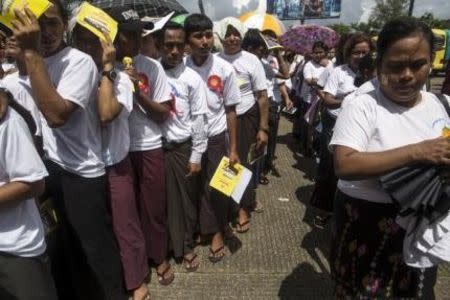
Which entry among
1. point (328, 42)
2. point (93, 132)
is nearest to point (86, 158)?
point (93, 132)

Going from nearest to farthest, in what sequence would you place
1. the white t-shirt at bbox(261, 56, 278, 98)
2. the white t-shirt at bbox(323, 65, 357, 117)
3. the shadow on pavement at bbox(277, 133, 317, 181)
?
the white t-shirt at bbox(323, 65, 357, 117)
the white t-shirt at bbox(261, 56, 278, 98)
the shadow on pavement at bbox(277, 133, 317, 181)

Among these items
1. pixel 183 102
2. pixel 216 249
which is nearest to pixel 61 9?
pixel 183 102

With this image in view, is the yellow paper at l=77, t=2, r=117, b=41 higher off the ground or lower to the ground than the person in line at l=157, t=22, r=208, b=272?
higher

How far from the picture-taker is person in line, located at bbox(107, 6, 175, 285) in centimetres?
244

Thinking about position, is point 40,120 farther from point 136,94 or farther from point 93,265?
point 93,265

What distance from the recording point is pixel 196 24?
3021mm

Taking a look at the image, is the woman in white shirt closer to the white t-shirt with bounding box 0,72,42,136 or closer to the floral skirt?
the floral skirt

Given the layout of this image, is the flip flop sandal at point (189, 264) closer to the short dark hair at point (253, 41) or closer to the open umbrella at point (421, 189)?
the open umbrella at point (421, 189)

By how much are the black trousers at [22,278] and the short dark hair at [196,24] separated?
1.98 m

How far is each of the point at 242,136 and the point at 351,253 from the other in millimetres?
2143

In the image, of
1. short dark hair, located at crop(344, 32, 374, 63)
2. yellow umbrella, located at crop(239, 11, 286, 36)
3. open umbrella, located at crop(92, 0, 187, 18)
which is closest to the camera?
short dark hair, located at crop(344, 32, 374, 63)

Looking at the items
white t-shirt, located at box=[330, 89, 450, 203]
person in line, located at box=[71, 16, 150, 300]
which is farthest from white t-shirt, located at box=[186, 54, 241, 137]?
white t-shirt, located at box=[330, 89, 450, 203]

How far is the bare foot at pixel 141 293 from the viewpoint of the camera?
109 inches

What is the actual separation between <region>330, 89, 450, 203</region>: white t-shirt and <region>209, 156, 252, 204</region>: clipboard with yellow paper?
4.86ft
